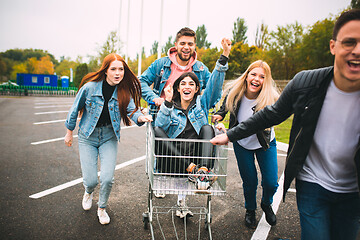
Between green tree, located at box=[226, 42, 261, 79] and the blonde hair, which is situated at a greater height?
green tree, located at box=[226, 42, 261, 79]

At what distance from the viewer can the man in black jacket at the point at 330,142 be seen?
5.45ft

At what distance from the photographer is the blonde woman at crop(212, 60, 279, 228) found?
10.2ft

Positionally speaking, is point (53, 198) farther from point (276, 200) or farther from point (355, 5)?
point (355, 5)

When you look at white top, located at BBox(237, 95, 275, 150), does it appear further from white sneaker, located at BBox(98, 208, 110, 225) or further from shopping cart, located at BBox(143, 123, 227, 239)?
white sneaker, located at BBox(98, 208, 110, 225)

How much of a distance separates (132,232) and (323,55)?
16769mm

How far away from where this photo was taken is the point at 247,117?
3.21 meters

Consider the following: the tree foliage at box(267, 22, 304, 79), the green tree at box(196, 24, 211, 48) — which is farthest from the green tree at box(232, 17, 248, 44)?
the tree foliage at box(267, 22, 304, 79)

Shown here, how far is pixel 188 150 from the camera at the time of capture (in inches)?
114

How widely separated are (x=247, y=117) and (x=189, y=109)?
717 mm

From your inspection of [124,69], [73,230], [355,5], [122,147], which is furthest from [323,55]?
[73,230]

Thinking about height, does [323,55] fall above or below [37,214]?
above

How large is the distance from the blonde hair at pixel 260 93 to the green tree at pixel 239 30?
45.5 meters

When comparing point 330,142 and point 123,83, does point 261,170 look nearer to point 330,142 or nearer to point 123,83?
point 330,142

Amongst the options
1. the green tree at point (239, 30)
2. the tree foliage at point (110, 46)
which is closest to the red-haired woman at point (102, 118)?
the tree foliage at point (110, 46)
